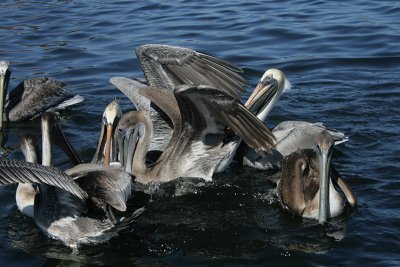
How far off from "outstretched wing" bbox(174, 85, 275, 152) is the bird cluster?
0.01m

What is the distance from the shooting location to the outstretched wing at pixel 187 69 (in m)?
8.46

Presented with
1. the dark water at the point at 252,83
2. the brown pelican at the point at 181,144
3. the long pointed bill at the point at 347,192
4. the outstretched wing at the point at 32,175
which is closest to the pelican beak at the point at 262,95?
the dark water at the point at 252,83

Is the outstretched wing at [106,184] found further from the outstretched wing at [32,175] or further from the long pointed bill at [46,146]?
the long pointed bill at [46,146]

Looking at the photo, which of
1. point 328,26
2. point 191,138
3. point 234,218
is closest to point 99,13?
point 328,26

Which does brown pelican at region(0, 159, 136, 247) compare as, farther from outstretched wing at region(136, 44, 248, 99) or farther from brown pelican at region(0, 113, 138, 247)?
outstretched wing at region(136, 44, 248, 99)

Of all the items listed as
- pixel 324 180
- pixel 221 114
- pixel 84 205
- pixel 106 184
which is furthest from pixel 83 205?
pixel 324 180

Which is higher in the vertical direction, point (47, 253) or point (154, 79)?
point (154, 79)

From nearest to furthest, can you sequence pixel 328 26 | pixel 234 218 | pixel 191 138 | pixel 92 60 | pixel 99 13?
pixel 234 218, pixel 191 138, pixel 92 60, pixel 328 26, pixel 99 13

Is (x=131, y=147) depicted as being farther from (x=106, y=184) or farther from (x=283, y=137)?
(x=106, y=184)

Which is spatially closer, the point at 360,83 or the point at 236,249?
the point at 236,249

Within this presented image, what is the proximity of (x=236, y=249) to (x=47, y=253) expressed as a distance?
160 cm

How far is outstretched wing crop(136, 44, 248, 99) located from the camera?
846 centimetres

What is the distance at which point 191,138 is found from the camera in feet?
26.4

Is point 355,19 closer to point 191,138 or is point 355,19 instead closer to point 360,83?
point 360,83
